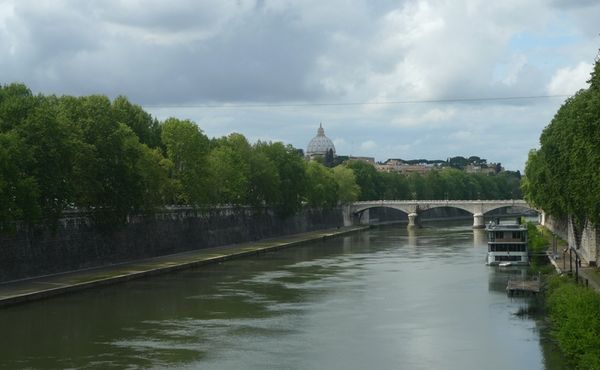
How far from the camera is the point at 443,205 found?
148 meters

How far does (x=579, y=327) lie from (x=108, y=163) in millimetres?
42370

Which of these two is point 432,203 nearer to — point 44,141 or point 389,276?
point 389,276

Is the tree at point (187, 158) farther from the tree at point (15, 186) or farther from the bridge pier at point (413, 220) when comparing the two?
the bridge pier at point (413, 220)

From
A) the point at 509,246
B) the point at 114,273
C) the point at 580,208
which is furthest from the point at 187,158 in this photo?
the point at 580,208

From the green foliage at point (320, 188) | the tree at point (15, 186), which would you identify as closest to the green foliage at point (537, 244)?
the tree at point (15, 186)

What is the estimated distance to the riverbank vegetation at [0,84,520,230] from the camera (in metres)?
52.3

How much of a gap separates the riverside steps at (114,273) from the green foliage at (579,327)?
87.1ft

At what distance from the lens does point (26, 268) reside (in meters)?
55.9

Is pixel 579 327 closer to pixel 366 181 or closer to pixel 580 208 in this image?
pixel 580 208

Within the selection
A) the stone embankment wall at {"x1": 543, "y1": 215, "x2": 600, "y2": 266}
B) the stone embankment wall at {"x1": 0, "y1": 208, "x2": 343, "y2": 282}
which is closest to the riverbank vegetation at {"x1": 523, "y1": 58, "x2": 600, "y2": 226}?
the stone embankment wall at {"x1": 543, "y1": 215, "x2": 600, "y2": 266}

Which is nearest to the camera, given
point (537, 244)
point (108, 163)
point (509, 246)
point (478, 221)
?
point (108, 163)

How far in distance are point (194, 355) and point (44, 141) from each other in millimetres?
24848

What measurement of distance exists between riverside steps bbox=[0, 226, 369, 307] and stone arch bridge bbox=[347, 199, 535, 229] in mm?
60309

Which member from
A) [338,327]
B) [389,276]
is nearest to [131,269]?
[389,276]
